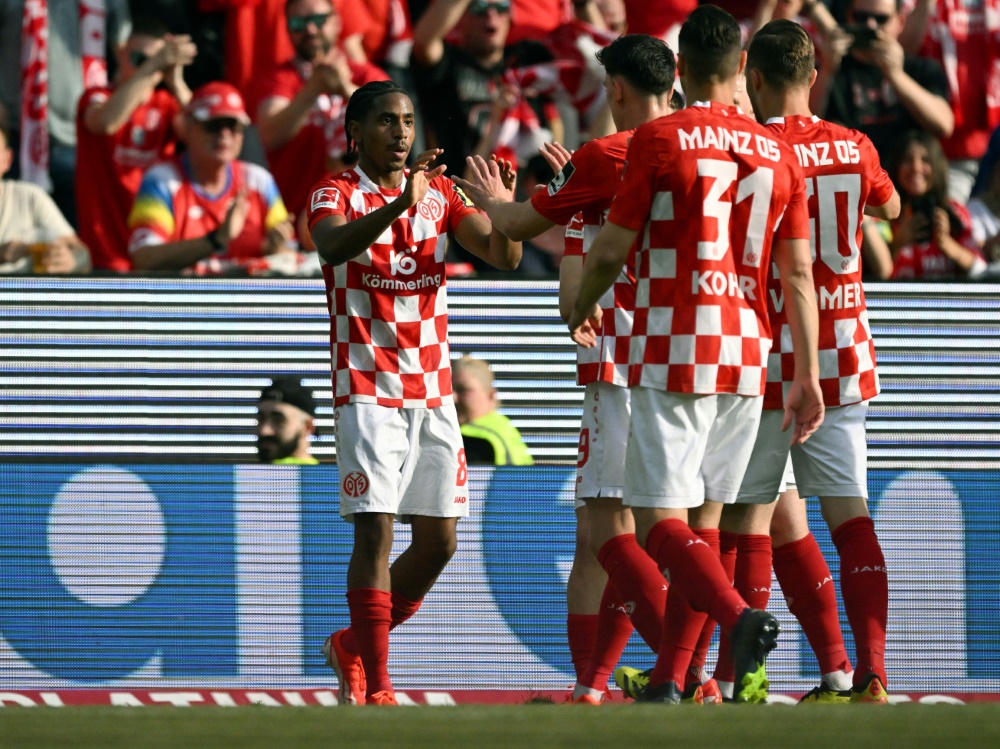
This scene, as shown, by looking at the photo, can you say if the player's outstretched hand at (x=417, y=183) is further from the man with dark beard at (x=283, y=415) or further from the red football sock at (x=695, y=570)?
the man with dark beard at (x=283, y=415)

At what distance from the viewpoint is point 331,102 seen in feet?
27.7

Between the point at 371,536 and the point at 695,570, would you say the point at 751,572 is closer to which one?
the point at 695,570

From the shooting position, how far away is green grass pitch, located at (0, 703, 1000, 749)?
3443 millimetres

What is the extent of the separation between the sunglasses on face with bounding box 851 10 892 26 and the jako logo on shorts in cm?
500

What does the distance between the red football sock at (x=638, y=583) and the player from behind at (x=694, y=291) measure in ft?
0.79

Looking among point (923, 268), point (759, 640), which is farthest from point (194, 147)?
point (759, 640)

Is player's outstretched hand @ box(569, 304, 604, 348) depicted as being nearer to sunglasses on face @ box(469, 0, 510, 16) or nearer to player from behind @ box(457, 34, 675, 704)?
player from behind @ box(457, 34, 675, 704)

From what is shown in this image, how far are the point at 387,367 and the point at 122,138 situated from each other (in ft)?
12.3

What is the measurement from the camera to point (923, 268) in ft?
26.1

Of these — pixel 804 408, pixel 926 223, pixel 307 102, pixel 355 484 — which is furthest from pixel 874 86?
pixel 355 484

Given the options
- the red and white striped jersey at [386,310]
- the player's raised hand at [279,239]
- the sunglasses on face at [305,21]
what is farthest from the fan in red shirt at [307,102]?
the red and white striped jersey at [386,310]

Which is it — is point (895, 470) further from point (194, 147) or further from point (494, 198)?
point (194, 147)

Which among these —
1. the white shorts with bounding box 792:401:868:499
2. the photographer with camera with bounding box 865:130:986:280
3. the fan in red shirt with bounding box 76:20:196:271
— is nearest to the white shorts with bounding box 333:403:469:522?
the white shorts with bounding box 792:401:868:499

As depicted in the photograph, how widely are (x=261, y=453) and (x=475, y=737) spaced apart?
10.3 feet
